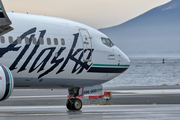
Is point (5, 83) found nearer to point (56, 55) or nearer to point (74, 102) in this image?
point (56, 55)

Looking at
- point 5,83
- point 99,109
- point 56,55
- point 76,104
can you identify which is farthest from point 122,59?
point 5,83

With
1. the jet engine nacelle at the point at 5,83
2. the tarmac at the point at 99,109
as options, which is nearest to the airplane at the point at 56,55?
the jet engine nacelle at the point at 5,83

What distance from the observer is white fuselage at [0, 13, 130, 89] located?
17.8 metres

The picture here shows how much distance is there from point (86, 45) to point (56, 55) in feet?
7.00

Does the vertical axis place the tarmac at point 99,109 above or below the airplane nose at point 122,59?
below

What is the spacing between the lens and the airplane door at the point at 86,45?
66.3ft

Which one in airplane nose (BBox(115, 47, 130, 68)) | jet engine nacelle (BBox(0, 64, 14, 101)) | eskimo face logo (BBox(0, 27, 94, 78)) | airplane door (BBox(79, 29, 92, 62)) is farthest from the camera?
airplane nose (BBox(115, 47, 130, 68))

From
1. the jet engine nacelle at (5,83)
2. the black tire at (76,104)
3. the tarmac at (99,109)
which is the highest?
the jet engine nacelle at (5,83)

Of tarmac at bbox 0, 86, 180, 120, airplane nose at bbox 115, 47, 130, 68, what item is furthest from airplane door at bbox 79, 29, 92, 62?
tarmac at bbox 0, 86, 180, 120

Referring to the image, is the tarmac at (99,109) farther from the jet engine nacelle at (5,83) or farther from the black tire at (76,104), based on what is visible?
the jet engine nacelle at (5,83)

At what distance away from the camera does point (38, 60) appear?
18.3m

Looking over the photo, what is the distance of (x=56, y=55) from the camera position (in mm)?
19047

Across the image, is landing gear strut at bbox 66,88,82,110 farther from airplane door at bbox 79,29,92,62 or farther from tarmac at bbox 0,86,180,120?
airplane door at bbox 79,29,92,62

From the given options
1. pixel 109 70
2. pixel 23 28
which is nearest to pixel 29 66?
pixel 23 28
